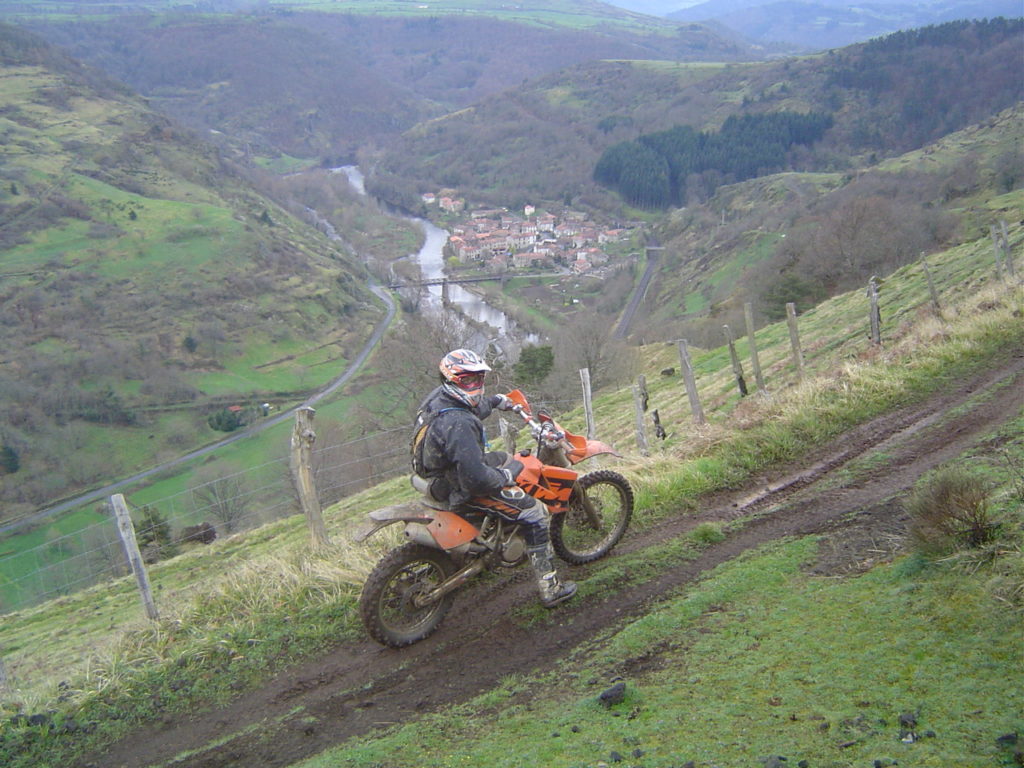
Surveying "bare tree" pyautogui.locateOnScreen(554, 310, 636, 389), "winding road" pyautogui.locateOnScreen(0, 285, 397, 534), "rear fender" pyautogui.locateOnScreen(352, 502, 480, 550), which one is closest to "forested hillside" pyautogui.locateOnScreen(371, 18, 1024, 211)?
"winding road" pyautogui.locateOnScreen(0, 285, 397, 534)

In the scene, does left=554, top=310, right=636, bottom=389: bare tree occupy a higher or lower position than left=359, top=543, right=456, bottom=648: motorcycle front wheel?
lower

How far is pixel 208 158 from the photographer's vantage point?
117688 mm

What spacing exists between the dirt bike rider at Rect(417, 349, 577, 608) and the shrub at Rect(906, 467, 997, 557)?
278 cm

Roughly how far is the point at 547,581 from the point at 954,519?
10.3 ft

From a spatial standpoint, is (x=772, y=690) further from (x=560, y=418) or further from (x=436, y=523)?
(x=560, y=418)

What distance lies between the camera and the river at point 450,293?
6821cm

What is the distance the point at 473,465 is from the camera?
217 inches

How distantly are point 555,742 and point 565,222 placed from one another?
414 ft

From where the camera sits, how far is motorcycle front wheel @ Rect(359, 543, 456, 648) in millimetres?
5586

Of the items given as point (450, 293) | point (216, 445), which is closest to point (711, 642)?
point (216, 445)

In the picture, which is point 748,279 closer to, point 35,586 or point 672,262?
point 672,262

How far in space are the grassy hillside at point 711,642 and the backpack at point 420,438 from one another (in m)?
1.58

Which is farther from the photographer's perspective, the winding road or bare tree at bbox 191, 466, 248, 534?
the winding road

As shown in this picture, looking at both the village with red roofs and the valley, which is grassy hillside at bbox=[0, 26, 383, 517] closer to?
the valley
